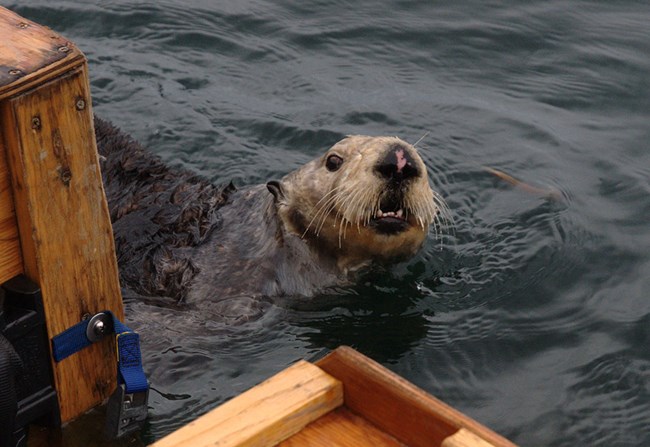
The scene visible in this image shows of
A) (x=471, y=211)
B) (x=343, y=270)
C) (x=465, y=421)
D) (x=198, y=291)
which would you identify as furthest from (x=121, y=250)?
(x=465, y=421)

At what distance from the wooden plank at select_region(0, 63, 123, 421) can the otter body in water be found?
124 cm

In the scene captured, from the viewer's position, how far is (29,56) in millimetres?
3492

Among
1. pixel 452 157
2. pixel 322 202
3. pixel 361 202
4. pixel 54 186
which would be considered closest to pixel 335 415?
pixel 54 186

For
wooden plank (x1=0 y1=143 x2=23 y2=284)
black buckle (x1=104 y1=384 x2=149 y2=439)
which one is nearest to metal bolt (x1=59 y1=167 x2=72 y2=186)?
wooden plank (x1=0 y1=143 x2=23 y2=284)

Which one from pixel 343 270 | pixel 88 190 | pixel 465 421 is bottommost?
pixel 343 270

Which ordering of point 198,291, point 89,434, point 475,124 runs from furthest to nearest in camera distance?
point 475,124 → point 198,291 → point 89,434

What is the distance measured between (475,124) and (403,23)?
1667 millimetres

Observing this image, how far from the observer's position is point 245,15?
9.02m

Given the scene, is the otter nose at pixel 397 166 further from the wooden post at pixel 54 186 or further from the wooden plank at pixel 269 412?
the wooden plank at pixel 269 412

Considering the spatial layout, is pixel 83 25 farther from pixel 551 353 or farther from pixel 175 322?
pixel 551 353

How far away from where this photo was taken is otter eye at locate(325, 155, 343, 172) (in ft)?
17.3

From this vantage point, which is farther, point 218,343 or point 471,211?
point 471,211

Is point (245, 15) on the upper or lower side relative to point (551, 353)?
upper

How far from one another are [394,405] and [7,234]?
4.95 ft
